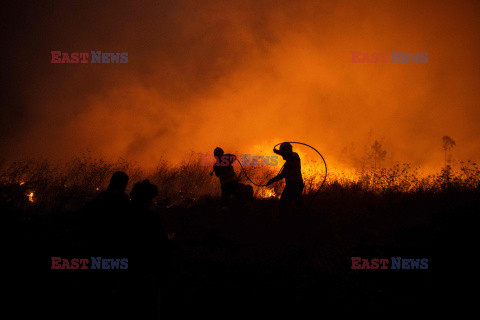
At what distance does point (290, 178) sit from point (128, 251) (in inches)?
225

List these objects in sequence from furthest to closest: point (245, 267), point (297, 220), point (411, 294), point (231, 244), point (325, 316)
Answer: point (297, 220) < point (231, 244) < point (245, 267) < point (411, 294) < point (325, 316)

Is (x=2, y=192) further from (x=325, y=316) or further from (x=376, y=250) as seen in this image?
(x=376, y=250)

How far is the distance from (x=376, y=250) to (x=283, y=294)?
3.25 m

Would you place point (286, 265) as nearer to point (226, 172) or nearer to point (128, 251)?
point (128, 251)

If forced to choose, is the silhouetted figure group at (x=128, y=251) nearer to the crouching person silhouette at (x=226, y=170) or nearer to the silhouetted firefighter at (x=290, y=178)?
the silhouetted firefighter at (x=290, y=178)

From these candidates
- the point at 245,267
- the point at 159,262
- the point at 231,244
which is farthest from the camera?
the point at 231,244

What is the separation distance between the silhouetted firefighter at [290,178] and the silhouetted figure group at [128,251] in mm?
5272

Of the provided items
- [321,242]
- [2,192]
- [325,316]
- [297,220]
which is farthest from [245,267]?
[2,192]

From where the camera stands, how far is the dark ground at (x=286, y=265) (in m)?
4.31

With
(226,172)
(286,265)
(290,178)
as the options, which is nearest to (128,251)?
(286,265)

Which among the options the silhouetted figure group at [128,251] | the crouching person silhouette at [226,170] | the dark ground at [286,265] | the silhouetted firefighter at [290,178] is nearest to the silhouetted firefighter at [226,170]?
the crouching person silhouette at [226,170]

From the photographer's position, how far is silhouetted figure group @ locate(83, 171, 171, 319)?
2.80 m

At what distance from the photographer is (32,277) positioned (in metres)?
4.66

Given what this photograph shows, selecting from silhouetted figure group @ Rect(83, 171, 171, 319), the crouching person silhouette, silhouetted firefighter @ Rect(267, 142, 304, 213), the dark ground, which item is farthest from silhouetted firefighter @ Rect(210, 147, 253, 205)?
silhouetted figure group @ Rect(83, 171, 171, 319)
